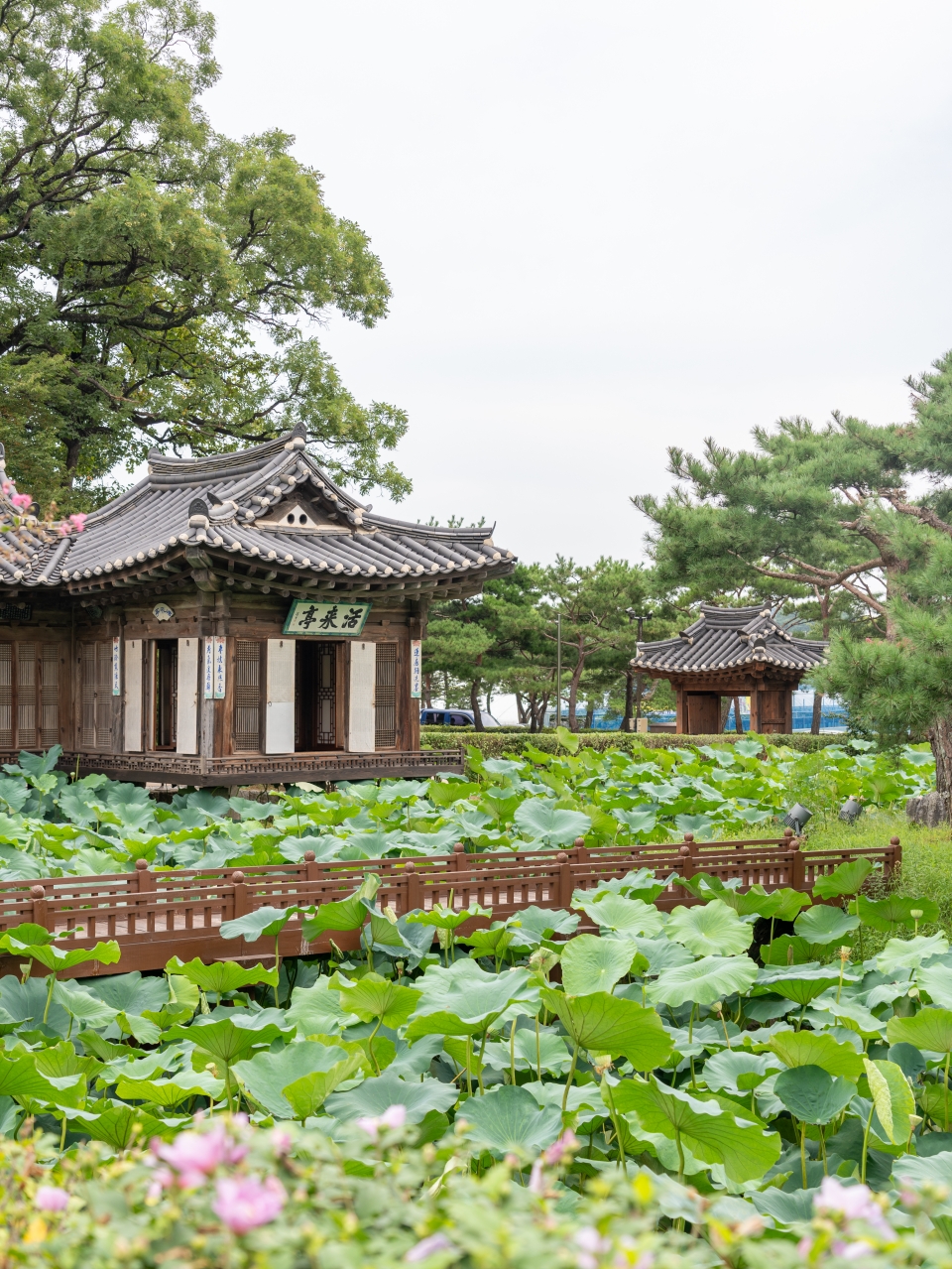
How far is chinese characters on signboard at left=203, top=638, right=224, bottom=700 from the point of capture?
11.2 metres

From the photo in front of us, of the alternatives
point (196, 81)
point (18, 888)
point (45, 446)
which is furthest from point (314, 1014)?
point (196, 81)

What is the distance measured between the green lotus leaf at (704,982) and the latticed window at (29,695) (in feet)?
34.8

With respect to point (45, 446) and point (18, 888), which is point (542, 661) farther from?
point (18, 888)

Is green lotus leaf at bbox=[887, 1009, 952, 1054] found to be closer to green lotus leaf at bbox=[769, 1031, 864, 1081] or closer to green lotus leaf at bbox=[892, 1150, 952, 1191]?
green lotus leaf at bbox=[769, 1031, 864, 1081]

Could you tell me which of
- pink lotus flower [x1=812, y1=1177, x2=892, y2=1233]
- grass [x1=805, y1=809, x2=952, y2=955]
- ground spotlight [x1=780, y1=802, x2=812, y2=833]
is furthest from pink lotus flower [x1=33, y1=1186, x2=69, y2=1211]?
ground spotlight [x1=780, y1=802, x2=812, y2=833]

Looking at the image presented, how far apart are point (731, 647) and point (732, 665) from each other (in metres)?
1.07

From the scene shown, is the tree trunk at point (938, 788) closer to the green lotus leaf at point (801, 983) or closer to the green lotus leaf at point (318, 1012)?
the green lotus leaf at point (801, 983)

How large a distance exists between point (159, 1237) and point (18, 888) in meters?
4.92

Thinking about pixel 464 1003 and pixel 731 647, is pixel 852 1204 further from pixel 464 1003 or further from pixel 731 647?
pixel 731 647

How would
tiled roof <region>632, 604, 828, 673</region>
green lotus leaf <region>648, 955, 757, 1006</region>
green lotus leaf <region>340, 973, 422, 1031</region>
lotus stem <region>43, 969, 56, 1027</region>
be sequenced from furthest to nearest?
tiled roof <region>632, 604, 828, 673</region>
lotus stem <region>43, 969, 56, 1027</region>
green lotus leaf <region>648, 955, 757, 1006</region>
green lotus leaf <region>340, 973, 422, 1031</region>

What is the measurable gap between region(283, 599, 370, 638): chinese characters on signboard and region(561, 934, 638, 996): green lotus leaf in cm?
801

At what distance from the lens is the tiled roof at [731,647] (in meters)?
21.7

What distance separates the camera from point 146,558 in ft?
35.9

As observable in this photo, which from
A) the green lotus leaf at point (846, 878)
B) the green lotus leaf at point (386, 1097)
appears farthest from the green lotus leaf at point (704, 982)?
the green lotus leaf at point (846, 878)
